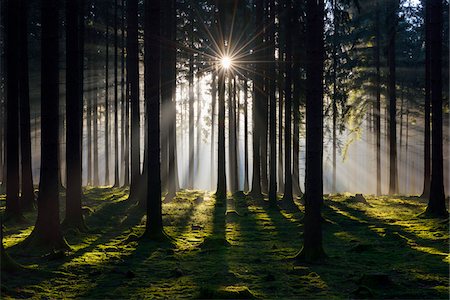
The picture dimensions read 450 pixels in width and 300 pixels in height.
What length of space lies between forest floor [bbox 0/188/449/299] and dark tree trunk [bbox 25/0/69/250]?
61 cm

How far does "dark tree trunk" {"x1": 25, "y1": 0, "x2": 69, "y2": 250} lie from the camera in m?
12.1

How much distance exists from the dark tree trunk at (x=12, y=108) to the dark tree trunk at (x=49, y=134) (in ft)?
13.2

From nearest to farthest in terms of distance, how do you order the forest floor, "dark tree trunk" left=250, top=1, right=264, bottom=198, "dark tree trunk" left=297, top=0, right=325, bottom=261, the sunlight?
the forest floor → "dark tree trunk" left=297, top=0, right=325, bottom=261 → "dark tree trunk" left=250, top=1, right=264, bottom=198 → the sunlight

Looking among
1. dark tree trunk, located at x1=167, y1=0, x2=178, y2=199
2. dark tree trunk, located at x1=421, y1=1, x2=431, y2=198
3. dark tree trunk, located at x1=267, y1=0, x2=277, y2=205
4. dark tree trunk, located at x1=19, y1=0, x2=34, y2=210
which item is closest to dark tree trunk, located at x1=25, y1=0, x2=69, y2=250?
dark tree trunk, located at x1=19, y1=0, x2=34, y2=210

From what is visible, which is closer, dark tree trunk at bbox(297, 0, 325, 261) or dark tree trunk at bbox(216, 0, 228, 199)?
dark tree trunk at bbox(297, 0, 325, 261)

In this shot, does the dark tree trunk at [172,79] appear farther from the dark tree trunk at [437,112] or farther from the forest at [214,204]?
the dark tree trunk at [437,112]

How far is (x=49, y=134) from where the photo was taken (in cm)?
1210

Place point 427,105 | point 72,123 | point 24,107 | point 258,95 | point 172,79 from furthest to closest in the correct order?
point 258,95, point 427,105, point 172,79, point 24,107, point 72,123

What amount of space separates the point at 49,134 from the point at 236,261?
5.27m

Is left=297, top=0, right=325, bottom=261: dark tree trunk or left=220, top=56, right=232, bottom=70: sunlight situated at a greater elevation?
left=220, top=56, right=232, bottom=70: sunlight

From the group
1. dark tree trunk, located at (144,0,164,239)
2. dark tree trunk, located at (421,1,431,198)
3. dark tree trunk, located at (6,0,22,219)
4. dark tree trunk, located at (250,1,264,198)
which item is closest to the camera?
dark tree trunk, located at (144,0,164,239)

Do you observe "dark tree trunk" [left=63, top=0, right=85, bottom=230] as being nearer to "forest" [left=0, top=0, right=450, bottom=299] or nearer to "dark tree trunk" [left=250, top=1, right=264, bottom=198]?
"forest" [left=0, top=0, right=450, bottom=299]

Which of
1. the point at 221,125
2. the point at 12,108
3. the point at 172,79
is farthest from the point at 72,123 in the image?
the point at 221,125

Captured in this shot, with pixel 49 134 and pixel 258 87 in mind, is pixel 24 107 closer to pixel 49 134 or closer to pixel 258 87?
pixel 49 134
